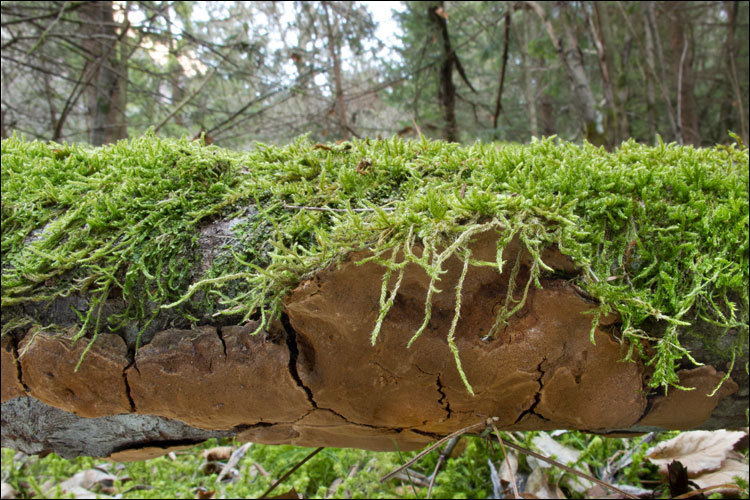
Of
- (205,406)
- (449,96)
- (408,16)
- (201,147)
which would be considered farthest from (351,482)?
(408,16)

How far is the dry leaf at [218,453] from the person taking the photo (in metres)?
2.86

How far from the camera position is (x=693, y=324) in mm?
1013

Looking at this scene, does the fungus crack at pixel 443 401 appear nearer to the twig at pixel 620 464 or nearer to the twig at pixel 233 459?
the twig at pixel 620 464

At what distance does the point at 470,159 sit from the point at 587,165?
287 millimetres

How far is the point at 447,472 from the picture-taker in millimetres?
2070

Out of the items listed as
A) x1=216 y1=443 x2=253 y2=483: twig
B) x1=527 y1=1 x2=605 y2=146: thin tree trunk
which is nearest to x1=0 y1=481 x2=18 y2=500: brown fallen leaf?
x1=216 y1=443 x2=253 y2=483: twig

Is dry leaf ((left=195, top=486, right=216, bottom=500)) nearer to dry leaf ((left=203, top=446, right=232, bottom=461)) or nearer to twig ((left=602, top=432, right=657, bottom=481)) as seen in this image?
dry leaf ((left=203, top=446, right=232, bottom=461))

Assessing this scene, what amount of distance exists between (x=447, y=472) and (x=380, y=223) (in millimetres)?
1605

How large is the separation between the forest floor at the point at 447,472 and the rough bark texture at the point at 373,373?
1.96 ft

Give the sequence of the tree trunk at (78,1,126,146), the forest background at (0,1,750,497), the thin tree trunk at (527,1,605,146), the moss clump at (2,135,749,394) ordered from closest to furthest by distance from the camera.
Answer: the moss clump at (2,135,749,394) → the forest background at (0,1,750,497) → the thin tree trunk at (527,1,605,146) → the tree trunk at (78,1,126,146)

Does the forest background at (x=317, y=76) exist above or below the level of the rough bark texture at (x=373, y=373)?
above

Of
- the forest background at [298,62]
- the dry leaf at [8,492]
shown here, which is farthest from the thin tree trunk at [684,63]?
the dry leaf at [8,492]

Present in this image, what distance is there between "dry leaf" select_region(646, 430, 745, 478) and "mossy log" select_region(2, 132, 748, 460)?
0.89 meters

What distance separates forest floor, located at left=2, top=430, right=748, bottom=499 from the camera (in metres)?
1.87
